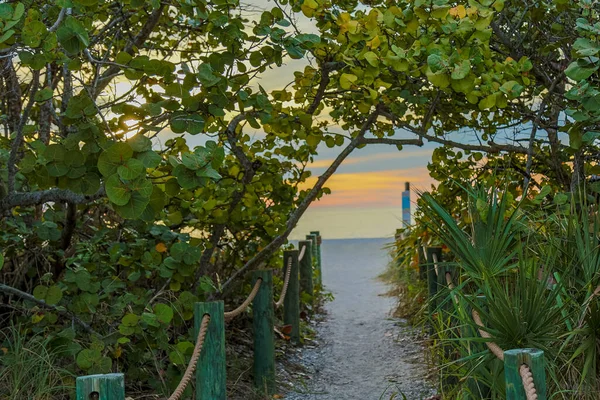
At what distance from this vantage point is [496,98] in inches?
Result: 175

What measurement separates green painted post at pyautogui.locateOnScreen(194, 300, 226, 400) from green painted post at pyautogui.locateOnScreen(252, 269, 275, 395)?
152cm

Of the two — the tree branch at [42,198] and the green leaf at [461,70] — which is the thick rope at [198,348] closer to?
the tree branch at [42,198]

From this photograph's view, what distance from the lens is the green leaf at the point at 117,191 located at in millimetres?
2857

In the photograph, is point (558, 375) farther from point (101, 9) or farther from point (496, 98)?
point (101, 9)

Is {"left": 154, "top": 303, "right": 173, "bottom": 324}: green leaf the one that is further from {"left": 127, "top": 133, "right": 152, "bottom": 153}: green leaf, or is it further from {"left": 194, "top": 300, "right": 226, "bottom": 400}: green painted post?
{"left": 127, "top": 133, "right": 152, "bottom": 153}: green leaf

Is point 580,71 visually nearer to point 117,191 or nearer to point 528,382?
point 528,382

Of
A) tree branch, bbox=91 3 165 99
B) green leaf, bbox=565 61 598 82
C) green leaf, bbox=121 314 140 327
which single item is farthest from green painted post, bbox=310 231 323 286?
green leaf, bbox=565 61 598 82

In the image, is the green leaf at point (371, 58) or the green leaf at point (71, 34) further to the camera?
the green leaf at point (371, 58)

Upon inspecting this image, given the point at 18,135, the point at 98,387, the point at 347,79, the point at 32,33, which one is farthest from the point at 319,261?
the point at 98,387

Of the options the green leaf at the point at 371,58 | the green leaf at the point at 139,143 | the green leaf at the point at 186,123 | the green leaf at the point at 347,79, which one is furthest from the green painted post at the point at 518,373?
the green leaf at the point at 347,79

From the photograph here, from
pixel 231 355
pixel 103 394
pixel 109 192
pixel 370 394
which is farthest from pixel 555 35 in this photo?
pixel 103 394

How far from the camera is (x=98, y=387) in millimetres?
2746

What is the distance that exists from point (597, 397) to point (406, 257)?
16.3 feet

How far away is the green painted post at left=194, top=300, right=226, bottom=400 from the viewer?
163 inches
